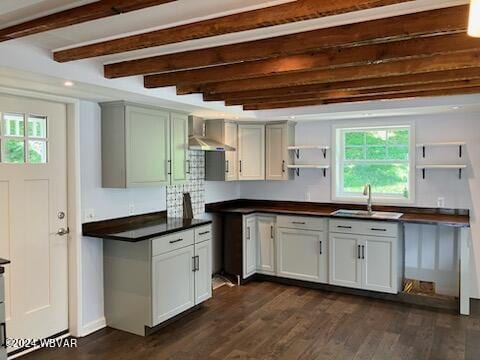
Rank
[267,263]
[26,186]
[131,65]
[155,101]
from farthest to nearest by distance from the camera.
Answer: [267,263] < [155,101] < [26,186] < [131,65]

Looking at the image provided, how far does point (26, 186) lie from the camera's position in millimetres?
3309

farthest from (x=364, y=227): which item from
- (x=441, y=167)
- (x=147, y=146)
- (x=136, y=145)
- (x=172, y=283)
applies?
(x=136, y=145)

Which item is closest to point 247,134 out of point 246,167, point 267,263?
point 246,167

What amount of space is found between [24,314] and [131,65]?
87.6 inches

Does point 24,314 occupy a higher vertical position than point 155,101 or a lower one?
lower

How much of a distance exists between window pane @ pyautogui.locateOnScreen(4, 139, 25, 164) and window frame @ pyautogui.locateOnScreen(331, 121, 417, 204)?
3637mm

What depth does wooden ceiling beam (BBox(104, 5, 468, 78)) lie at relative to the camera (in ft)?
6.54

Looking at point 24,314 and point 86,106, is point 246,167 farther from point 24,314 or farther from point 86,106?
point 24,314

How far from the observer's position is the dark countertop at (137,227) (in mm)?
3557

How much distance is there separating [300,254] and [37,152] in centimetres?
317

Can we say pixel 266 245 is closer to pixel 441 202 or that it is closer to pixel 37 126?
pixel 441 202

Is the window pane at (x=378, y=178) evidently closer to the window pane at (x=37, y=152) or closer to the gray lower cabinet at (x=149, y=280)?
the gray lower cabinet at (x=149, y=280)

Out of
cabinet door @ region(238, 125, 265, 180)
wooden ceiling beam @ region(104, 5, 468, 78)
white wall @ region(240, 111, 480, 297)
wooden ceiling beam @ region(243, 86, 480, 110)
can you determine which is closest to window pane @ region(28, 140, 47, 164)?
wooden ceiling beam @ region(104, 5, 468, 78)

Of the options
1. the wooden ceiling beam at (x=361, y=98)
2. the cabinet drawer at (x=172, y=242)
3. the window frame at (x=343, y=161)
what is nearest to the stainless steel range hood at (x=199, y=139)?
the wooden ceiling beam at (x=361, y=98)
